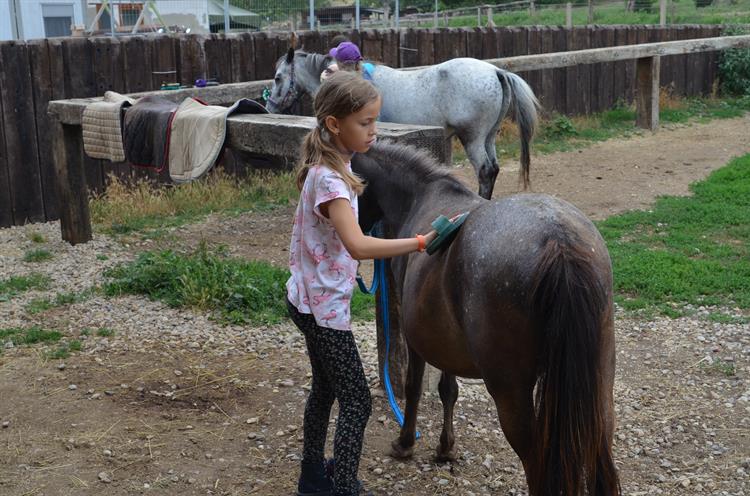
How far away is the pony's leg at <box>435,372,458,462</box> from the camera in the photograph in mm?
3656

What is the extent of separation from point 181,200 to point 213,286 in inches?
135

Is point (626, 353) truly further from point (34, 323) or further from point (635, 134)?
point (635, 134)

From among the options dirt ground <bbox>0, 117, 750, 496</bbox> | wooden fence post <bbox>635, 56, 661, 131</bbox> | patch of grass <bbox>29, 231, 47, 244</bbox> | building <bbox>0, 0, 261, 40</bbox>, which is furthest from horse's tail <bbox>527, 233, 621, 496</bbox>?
building <bbox>0, 0, 261, 40</bbox>

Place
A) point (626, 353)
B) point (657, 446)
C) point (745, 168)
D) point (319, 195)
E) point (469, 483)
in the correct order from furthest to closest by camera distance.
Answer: point (745, 168), point (626, 353), point (657, 446), point (469, 483), point (319, 195)

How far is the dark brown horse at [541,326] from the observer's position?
2406 millimetres

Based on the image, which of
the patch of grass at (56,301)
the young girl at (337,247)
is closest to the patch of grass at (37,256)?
the patch of grass at (56,301)

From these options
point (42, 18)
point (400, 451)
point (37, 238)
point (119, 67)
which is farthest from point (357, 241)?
point (42, 18)

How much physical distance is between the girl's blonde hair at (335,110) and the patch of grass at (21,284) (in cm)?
375

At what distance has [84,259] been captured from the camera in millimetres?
6633

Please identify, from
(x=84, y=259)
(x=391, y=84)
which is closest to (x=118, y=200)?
(x=84, y=259)

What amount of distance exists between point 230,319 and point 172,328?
35 centimetres

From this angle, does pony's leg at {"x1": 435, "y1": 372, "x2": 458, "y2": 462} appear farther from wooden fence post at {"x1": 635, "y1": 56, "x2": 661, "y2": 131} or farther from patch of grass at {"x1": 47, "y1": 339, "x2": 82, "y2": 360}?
wooden fence post at {"x1": 635, "y1": 56, "x2": 661, "y2": 131}

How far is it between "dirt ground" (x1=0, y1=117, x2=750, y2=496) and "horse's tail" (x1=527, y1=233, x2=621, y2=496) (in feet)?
3.13

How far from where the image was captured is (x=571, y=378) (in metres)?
2.42
